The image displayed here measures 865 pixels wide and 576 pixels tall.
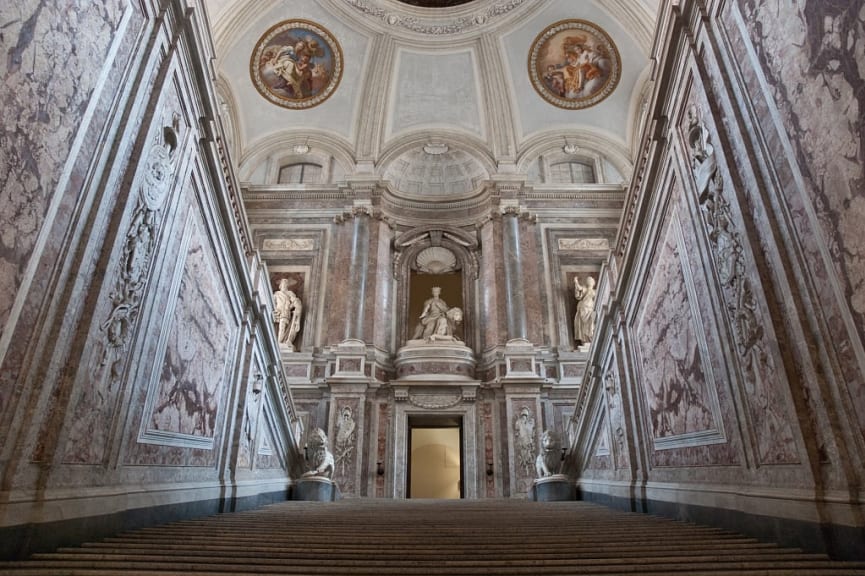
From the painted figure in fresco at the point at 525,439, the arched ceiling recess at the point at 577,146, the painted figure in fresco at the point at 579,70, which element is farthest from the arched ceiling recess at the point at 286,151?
the painted figure in fresco at the point at 525,439

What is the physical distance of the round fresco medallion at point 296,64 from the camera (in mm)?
13477

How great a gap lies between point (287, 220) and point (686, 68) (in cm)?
1131

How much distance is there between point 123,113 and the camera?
3457 mm

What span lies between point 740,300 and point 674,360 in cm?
127

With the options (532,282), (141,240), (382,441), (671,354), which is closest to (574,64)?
(532,282)

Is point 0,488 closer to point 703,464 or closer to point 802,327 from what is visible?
point 802,327

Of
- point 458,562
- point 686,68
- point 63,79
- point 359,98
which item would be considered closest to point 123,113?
point 63,79

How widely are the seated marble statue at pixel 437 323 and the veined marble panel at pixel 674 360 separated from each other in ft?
24.0

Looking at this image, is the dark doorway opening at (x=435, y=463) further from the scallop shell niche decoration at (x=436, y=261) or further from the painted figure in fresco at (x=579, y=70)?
the painted figure in fresco at (x=579, y=70)

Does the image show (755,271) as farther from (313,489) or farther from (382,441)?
(382,441)

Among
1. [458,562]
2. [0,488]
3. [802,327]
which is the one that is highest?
[802,327]

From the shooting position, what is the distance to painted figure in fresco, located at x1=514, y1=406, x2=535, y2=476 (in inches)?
422

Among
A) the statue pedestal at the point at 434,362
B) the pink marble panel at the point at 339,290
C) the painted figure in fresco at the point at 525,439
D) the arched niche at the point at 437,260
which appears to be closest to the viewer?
the painted figure in fresco at the point at 525,439

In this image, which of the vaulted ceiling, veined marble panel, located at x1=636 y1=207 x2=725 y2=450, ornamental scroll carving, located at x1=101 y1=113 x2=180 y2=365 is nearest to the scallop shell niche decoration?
the vaulted ceiling
